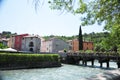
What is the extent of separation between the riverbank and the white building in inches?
1571

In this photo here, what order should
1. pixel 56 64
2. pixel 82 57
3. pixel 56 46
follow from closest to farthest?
1. pixel 56 64
2. pixel 82 57
3. pixel 56 46

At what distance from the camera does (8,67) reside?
43.7m

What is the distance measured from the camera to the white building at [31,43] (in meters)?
97.9

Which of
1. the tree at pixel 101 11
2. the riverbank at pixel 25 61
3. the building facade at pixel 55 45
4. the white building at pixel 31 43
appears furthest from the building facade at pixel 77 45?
the tree at pixel 101 11

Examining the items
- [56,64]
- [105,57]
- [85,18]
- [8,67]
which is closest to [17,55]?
[8,67]

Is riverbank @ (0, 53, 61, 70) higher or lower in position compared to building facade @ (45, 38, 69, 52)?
lower

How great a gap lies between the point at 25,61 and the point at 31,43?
49942mm

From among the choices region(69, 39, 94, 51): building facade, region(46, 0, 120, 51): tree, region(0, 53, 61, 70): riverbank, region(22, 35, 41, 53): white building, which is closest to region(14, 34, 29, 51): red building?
region(22, 35, 41, 53): white building

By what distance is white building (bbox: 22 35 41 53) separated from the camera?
97.9m

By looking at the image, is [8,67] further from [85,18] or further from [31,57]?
[85,18]

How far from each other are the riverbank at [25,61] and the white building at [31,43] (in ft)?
131

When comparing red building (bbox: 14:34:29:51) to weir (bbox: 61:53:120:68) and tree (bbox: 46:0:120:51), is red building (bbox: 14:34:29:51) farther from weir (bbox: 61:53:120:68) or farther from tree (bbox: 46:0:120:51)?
tree (bbox: 46:0:120:51)

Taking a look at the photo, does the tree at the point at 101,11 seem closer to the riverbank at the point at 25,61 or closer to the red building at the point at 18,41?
the riverbank at the point at 25,61

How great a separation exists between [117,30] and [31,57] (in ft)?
124
